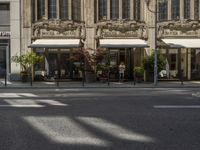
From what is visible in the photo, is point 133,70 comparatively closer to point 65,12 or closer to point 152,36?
point 152,36

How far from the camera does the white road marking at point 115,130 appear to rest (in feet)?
25.3

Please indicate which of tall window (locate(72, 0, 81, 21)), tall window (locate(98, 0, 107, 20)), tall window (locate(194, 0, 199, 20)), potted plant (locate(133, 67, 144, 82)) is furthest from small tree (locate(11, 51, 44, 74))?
tall window (locate(194, 0, 199, 20))

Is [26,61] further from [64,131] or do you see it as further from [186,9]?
[64,131]

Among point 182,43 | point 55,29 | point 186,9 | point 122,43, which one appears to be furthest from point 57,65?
point 186,9

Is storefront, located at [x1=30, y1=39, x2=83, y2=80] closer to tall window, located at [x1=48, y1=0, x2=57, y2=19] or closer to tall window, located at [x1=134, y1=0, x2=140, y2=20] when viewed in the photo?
tall window, located at [x1=48, y1=0, x2=57, y2=19]

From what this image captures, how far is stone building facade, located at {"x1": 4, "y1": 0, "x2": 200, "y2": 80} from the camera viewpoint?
28.9m

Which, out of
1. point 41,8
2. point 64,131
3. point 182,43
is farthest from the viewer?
point 41,8

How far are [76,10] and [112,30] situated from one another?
10.3 ft

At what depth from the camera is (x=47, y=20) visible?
28.8 meters

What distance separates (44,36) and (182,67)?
417 inches

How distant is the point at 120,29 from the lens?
2916 cm

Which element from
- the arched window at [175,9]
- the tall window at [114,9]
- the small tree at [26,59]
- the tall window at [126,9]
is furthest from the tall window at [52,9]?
the arched window at [175,9]

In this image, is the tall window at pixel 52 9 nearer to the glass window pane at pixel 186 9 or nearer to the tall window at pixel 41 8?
the tall window at pixel 41 8

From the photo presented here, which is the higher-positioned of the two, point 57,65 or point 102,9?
point 102,9
